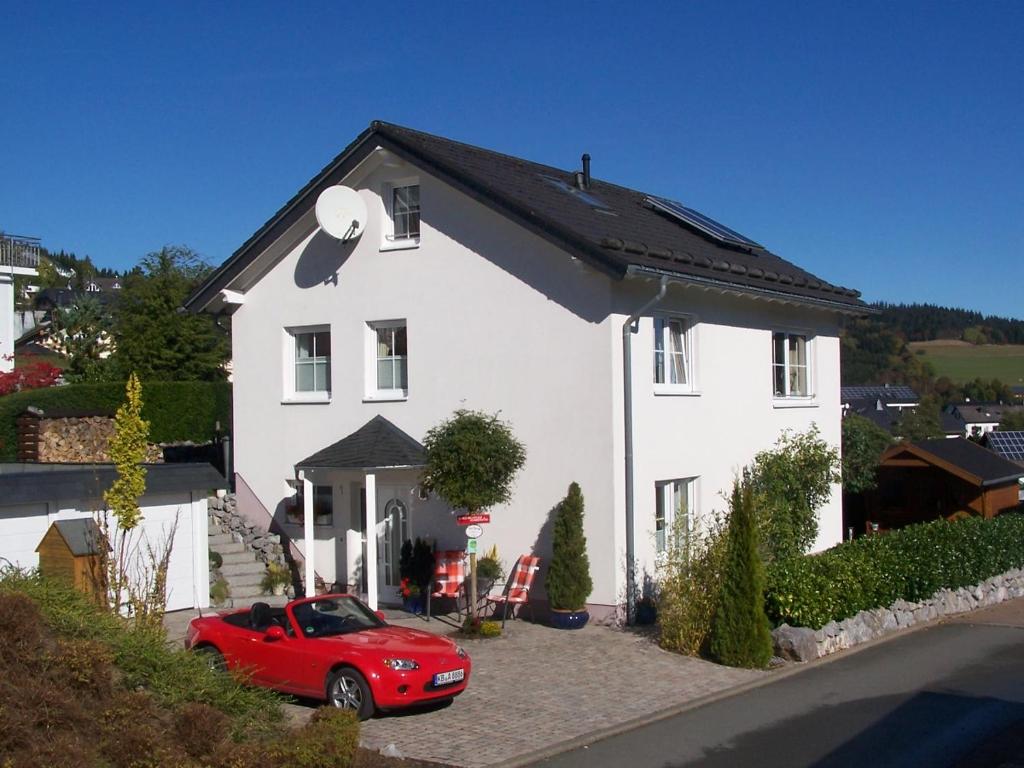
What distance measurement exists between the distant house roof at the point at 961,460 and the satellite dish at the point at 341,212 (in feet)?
48.8

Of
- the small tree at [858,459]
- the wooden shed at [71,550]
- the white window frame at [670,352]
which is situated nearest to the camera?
the wooden shed at [71,550]

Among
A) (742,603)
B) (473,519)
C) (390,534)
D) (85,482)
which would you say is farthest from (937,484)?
(85,482)

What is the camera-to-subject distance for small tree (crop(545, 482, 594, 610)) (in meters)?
16.3

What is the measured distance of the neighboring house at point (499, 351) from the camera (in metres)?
17.1

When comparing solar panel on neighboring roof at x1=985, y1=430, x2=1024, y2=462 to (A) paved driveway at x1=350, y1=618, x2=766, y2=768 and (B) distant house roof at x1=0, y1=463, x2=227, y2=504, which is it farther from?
(B) distant house roof at x1=0, y1=463, x2=227, y2=504

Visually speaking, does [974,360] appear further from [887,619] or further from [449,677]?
[449,677]

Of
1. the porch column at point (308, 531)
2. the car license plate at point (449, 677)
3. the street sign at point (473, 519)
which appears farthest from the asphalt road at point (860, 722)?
the porch column at point (308, 531)

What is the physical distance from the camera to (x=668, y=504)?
1836 centimetres

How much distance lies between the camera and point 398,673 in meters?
11.1

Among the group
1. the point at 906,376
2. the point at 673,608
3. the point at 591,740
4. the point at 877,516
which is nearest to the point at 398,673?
the point at 591,740

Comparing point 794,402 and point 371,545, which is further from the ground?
point 794,402

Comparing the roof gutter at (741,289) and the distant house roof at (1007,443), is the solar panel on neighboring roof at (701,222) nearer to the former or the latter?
the roof gutter at (741,289)

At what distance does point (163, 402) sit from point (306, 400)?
10878mm

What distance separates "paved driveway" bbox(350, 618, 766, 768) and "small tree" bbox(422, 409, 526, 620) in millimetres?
1757
